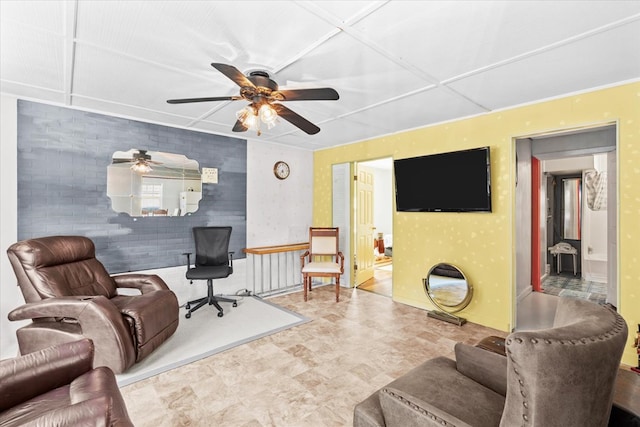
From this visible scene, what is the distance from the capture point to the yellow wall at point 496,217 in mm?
2477

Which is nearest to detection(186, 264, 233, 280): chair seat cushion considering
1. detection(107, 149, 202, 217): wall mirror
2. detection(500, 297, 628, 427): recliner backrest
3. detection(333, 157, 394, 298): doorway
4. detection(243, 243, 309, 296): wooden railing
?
detection(243, 243, 309, 296): wooden railing

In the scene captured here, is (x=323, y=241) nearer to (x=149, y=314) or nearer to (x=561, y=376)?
(x=149, y=314)

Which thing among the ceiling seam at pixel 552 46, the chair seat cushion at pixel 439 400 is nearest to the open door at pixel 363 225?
the ceiling seam at pixel 552 46

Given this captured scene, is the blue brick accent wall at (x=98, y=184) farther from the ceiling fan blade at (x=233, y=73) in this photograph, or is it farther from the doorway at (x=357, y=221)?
the ceiling fan blade at (x=233, y=73)

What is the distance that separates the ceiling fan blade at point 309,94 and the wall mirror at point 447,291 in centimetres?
252

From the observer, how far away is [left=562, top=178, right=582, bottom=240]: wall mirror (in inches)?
208

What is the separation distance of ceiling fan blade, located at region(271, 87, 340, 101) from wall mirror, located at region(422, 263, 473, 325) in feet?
8.27

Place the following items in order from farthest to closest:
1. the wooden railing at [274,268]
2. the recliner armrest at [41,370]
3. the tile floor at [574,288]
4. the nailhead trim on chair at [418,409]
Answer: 1. the wooden railing at [274,268]
2. the tile floor at [574,288]
3. the recliner armrest at [41,370]
4. the nailhead trim on chair at [418,409]

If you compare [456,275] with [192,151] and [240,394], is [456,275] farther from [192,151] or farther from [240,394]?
[192,151]

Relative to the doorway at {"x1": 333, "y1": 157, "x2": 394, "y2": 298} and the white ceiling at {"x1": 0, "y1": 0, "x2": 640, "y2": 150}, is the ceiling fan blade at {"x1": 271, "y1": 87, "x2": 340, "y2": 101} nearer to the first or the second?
the white ceiling at {"x1": 0, "y1": 0, "x2": 640, "y2": 150}

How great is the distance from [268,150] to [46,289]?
3.28 m

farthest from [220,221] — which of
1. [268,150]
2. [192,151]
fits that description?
[268,150]

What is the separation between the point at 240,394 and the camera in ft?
6.95

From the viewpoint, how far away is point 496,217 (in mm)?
3248
